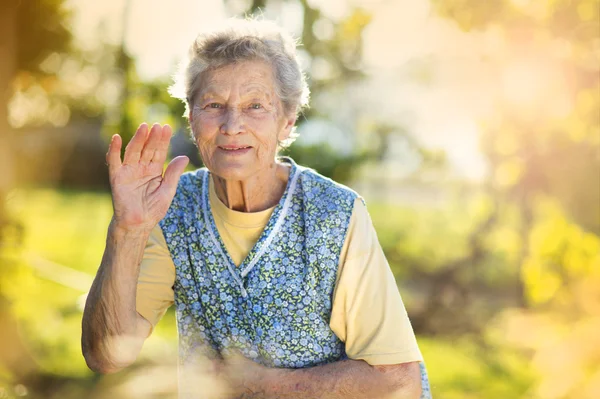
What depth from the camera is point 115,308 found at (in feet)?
6.29

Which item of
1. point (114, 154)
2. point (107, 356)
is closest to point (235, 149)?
point (114, 154)

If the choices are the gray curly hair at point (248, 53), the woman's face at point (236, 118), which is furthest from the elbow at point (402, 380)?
the gray curly hair at point (248, 53)

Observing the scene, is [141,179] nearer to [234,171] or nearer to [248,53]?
[234,171]

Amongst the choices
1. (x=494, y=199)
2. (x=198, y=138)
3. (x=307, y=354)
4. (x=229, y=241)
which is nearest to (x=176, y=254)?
(x=229, y=241)

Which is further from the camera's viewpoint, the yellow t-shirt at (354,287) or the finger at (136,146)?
the yellow t-shirt at (354,287)

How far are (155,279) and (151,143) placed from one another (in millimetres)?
495

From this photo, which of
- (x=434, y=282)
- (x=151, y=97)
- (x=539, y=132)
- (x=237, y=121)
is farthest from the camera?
(x=434, y=282)

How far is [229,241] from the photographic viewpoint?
2143 millimetres

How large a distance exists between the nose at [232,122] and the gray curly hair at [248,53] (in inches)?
6.2

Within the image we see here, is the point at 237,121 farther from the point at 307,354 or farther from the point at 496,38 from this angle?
the point at 496,38

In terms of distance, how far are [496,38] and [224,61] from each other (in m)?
2.53

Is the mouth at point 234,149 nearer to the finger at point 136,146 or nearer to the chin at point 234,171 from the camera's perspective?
the chin at point 234,171

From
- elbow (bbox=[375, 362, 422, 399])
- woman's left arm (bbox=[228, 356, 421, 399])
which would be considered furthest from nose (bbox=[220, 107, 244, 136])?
elbow (bbox=[375, 362, 422, 399])

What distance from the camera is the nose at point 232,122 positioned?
201 cm
